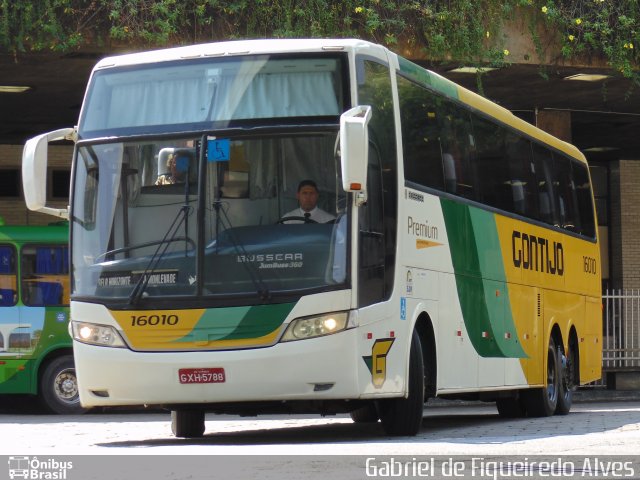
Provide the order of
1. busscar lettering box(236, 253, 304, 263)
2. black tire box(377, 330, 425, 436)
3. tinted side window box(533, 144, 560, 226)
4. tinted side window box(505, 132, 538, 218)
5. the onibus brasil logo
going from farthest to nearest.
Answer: tinted side window box(533, 144, 560, 226) < tinted side window box(505, 132, 538, 218) < black tire box(377, 330, 425, 436) < busscar lettering box(236, 253, 304, 263) < the onibus brasil logo

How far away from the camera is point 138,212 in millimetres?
12391

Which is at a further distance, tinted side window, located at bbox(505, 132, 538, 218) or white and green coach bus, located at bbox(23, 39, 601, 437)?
tinted side window, located at bbox(505, 132, 538, 218)

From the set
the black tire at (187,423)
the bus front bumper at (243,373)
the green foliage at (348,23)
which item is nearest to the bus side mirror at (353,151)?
the bus front bumper at (243,373)

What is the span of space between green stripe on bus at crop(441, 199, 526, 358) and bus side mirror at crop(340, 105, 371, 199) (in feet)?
9.84

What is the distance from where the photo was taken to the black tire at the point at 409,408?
13008 mm

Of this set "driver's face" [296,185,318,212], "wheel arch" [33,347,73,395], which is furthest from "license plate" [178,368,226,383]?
"wheel arch" [33,347,73,395]

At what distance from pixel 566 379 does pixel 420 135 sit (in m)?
6.91

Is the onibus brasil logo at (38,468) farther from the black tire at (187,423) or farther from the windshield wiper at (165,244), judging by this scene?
the black tire at (187,423)

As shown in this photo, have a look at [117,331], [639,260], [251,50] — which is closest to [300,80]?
[251,50]

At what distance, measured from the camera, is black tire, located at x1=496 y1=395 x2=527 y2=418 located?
1881 cm

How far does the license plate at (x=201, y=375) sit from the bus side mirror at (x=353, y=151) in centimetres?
181

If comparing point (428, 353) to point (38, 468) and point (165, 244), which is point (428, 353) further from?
point (38, 468)

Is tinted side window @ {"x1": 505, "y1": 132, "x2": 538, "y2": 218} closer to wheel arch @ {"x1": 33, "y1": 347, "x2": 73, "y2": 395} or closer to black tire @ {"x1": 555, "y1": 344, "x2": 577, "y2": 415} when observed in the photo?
black tire @ {"x1": 555, "y1": 344, "x2": 577, "y2": 415}

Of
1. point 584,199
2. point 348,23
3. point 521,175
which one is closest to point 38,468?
point 521,175
